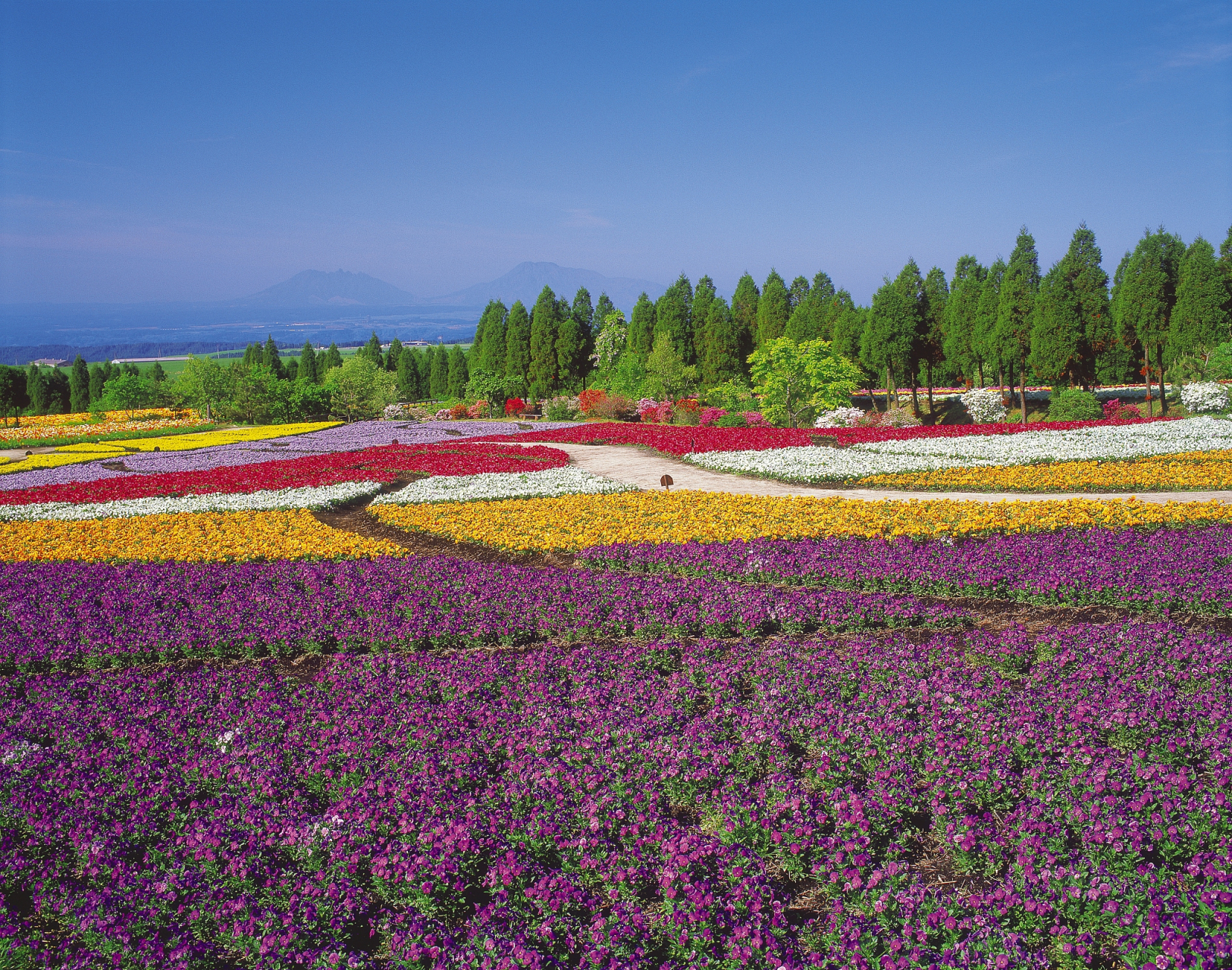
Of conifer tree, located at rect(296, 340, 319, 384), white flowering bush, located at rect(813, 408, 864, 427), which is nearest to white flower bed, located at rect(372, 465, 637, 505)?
white flowering bush, located at rect(813, 408, 864, 427)

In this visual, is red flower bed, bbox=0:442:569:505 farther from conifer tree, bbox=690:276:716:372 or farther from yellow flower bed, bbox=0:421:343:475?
conifer tree, bbox=690:276:716:372

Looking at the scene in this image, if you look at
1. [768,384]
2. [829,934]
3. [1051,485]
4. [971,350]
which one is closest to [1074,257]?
[971,350]

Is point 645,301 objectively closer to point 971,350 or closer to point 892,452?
point 971,350

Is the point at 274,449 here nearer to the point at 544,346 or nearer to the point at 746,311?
the point at 544,346

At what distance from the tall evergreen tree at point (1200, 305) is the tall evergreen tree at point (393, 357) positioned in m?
57.2

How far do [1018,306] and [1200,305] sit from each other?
23.6ft

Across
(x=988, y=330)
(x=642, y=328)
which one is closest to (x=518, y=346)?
(x=642, y=328)

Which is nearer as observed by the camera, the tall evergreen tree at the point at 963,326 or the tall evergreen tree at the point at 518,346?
the tall evergreen tree at the point at 963,326

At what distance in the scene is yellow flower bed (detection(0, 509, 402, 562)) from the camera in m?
12.0

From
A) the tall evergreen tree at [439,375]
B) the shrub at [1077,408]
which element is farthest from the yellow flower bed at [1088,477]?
the tall evergreen tree at [439,375]

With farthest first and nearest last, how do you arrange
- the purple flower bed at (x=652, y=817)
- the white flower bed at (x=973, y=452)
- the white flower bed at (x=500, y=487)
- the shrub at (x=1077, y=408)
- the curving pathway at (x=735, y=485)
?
the shrub at (x=1077, y=408), the white flower bed at (x=973, y=452), the white flower bed at (x=500, y=487), the curving pathway at (x=735, y=485), the purple flower bed at (x=652, y=817)

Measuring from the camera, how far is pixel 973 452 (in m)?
19.6

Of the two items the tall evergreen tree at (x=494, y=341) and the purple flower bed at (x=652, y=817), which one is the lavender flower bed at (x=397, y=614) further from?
the tall evergreen tree at (x=494, y=341)

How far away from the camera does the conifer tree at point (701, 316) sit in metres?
52.6
